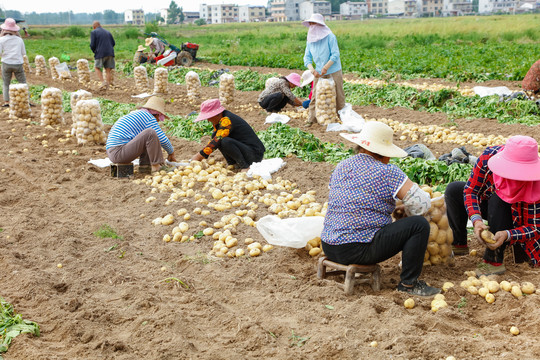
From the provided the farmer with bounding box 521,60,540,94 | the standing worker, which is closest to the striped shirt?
the farmer with bounding box 521,60,540,94

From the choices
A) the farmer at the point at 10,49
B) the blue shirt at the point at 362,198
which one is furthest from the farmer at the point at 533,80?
the farmer at the point at 10,49

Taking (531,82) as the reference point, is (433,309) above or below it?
below

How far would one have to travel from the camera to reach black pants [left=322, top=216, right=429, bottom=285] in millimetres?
3645

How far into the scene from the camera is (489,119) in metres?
9.65

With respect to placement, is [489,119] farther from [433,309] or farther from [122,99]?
[122,99]

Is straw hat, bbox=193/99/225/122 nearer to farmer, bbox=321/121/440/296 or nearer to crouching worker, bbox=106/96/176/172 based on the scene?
crouching worker, bbox=106/96/176/172

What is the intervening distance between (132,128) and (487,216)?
4.39 metres

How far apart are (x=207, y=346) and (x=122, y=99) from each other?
11.6 m

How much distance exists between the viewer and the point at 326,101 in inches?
379

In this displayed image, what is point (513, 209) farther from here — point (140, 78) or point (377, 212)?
point (140, 78)

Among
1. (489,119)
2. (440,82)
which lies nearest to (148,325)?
(489,119)

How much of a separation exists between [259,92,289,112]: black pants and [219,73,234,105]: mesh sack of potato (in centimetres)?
183

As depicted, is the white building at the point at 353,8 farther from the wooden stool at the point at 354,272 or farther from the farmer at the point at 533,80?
the wooden stool at the point at 354,272

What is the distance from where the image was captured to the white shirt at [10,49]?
39.0 feet
